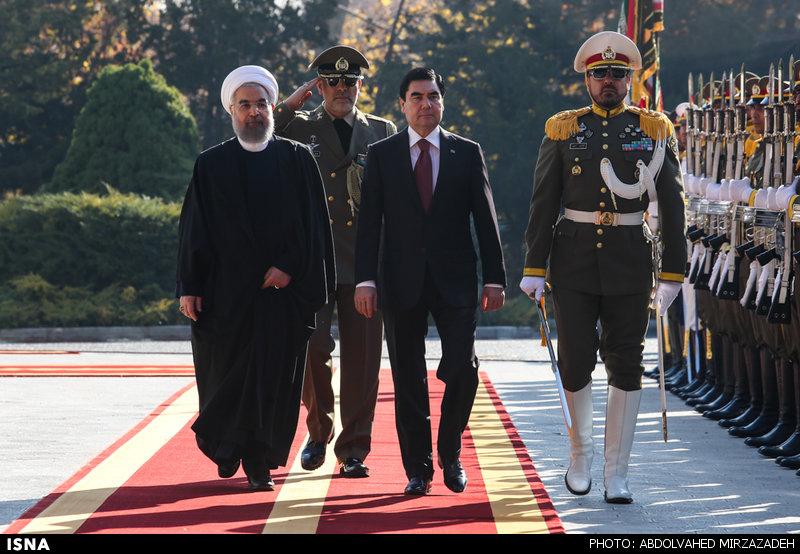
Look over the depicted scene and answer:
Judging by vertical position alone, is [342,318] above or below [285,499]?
above

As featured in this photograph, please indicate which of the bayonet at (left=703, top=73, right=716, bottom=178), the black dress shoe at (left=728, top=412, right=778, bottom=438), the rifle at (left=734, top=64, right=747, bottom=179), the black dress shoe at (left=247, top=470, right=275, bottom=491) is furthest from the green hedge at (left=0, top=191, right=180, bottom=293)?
the black dress shoe at (left=247, top=470, right=275, bottom=491)

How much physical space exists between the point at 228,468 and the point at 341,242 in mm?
1502

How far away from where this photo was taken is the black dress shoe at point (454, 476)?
7.01 m

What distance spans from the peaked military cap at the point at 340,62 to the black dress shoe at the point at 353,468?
6.59ft

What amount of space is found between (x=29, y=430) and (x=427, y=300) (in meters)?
3.51

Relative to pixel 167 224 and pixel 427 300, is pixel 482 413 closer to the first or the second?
pixel 427 300

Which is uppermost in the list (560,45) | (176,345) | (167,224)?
(560,45)

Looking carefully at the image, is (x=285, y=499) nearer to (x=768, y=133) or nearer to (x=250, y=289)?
(x=250, y=289)

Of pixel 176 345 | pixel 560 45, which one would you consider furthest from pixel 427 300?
pixel 560 45

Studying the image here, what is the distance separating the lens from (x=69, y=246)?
21.7m

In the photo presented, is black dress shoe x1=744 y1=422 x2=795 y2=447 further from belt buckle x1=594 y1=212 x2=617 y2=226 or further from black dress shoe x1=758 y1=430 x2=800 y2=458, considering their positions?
belt buckle x1=594 y1=212 x2=617 y2=226

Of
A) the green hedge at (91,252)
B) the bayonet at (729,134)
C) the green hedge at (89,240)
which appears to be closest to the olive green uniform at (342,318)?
the bayonet at (729,134)

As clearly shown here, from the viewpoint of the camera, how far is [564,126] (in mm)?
7172

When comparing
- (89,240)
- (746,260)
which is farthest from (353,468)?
(89,240)
